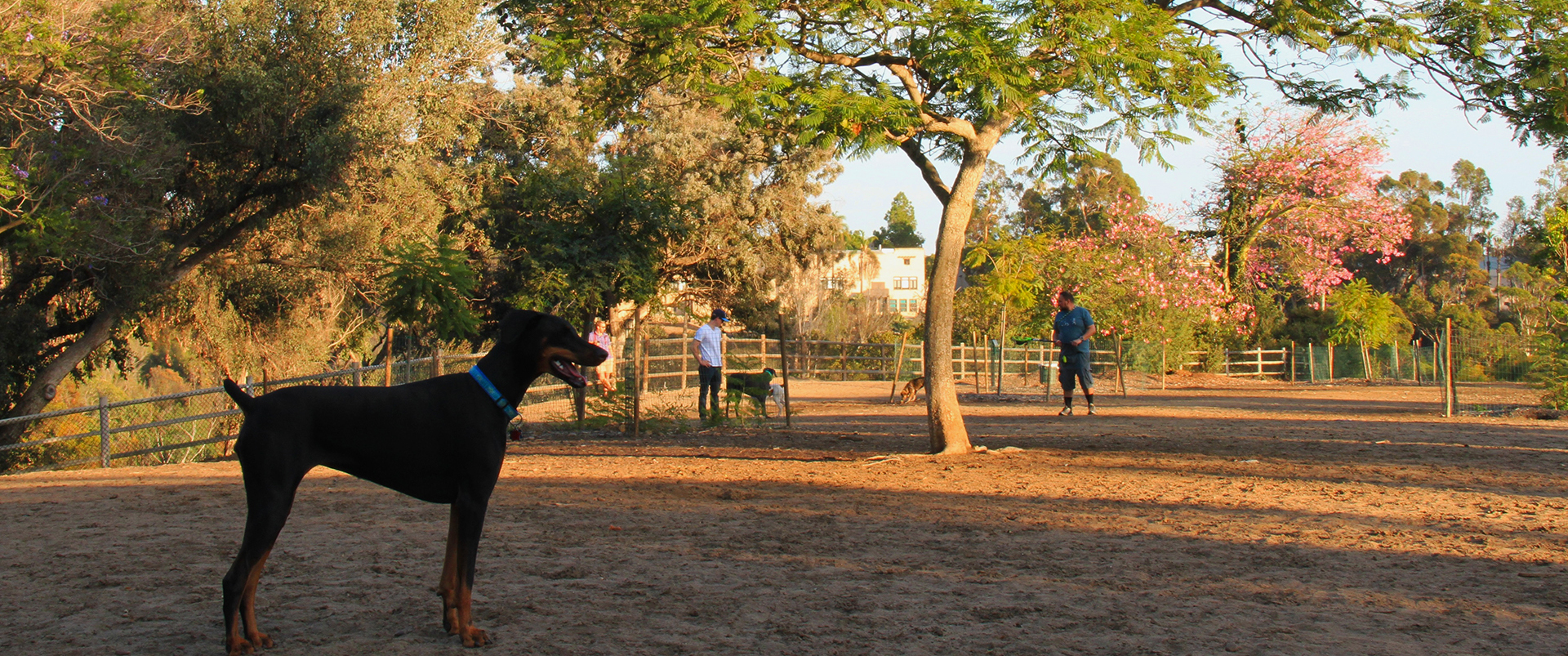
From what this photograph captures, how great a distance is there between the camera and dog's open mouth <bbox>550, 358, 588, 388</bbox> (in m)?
4.25

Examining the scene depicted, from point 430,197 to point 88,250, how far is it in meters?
8.05

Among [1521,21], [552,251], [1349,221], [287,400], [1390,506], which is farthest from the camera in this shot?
[1349,221]

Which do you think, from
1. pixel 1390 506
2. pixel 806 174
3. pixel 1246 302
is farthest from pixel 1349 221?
pixel 1390 506

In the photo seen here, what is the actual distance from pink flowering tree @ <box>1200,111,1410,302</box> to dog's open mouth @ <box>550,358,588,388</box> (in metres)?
32.2

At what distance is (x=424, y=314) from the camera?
38.8 feet

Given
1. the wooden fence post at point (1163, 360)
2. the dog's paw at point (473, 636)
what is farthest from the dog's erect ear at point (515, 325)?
the wooden fence post at point (1163, 360)

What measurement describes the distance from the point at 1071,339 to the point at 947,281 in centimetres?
547

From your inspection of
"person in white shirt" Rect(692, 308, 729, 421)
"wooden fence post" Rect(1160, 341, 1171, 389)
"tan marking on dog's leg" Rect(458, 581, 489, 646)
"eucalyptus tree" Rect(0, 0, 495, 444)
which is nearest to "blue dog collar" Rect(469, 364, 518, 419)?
"tan marking on dog's leg" Rect(458, 581, 489, 646)

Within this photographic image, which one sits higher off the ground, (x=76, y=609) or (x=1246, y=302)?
(x=1246, y=302)

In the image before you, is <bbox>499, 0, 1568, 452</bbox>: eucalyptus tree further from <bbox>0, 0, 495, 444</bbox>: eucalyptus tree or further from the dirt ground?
<bbox>0, 0, 495, 444</bbox>: eucalyptus tree

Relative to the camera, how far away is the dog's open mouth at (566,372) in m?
4.25

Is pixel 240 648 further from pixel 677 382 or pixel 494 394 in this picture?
pixel 677 382

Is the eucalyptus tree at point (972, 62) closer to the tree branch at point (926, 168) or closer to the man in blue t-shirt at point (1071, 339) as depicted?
the tree branch at point (926, 168)

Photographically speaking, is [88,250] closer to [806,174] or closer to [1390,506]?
[1390,506]
